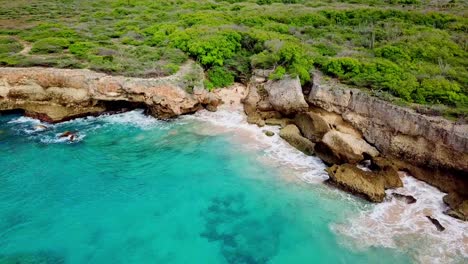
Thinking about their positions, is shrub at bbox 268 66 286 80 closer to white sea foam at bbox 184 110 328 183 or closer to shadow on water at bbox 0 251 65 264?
white sea foam at bbox 184 110 328 183

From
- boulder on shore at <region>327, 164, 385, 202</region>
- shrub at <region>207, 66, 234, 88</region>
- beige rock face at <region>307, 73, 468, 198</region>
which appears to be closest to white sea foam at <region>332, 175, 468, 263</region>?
boulder on shore at <region>327, 164, 385, 202</region>

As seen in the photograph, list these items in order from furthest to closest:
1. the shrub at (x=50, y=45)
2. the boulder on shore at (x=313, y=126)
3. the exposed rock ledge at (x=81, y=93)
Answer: the shrub at (x=50, y=45) → the exposed rock ledge at (x=81, y=93) → the boulder on shore at (x=313, y=126)

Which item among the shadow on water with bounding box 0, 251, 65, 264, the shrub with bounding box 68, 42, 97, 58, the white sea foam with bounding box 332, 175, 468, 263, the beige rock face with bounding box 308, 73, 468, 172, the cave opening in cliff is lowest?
the shadow on water with bounding box 0, 251, 65, 264

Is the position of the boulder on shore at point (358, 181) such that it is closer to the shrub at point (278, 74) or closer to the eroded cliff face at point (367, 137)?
the eroded cliff face at point (367, 137)

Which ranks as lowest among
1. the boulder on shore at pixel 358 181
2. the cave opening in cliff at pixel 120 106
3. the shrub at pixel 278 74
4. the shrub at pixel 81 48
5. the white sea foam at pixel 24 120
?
the boulder on shore at pixel 358 181

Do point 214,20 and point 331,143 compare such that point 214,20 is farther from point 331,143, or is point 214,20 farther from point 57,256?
point 57,256

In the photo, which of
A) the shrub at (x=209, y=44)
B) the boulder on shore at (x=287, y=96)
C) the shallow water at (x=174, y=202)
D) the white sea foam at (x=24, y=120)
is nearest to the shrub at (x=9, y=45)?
the white sea foam at (x=24, y=120)
